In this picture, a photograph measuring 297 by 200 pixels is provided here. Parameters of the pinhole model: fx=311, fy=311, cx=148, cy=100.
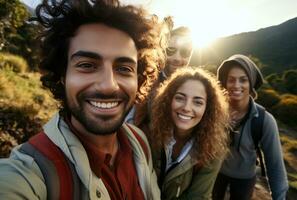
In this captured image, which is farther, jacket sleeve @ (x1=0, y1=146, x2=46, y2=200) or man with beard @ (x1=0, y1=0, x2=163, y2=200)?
man with beard @ (x1=0, y1=0, x2=163, y2=200)

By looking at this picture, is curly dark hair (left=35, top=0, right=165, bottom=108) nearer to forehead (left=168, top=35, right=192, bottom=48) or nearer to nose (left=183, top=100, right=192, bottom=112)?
nose (left=183, top=100, right=192, bottom=112)

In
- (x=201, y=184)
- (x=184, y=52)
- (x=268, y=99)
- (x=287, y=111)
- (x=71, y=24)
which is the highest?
(x=71, y=24)

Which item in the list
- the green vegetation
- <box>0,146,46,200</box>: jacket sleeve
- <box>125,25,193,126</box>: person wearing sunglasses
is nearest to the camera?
<box>0,146,46,200</box>: jacket sleeve

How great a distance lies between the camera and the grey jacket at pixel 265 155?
11.4 feet

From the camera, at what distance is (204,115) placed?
3.38 meters

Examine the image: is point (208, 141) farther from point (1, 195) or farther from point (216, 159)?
point (1, 195)

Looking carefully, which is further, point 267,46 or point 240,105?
point 267,46

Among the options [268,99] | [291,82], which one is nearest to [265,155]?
[268,99]

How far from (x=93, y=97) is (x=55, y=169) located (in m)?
0.52

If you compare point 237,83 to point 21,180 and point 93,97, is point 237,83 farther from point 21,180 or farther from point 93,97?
point 21,180

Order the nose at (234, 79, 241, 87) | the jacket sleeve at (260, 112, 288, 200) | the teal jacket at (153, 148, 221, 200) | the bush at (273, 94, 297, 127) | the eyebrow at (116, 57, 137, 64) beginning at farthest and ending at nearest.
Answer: the bush at (273, 94, 297, 127) < the nose at (234, 79, 241, 87) < the jacket sleeve at (260, 112, 288, 200) < the teal jacket at (153, 148, 221, 200) < the eyebrow at (116, 57, 137, 64)

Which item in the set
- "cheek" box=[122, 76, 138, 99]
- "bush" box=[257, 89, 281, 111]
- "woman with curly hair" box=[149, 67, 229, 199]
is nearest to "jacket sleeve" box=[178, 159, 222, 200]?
"woman with curly hair" box=[149, 67, 229, 199]

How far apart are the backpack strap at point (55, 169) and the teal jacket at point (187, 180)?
133 cm

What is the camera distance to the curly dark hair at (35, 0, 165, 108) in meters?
2.12
